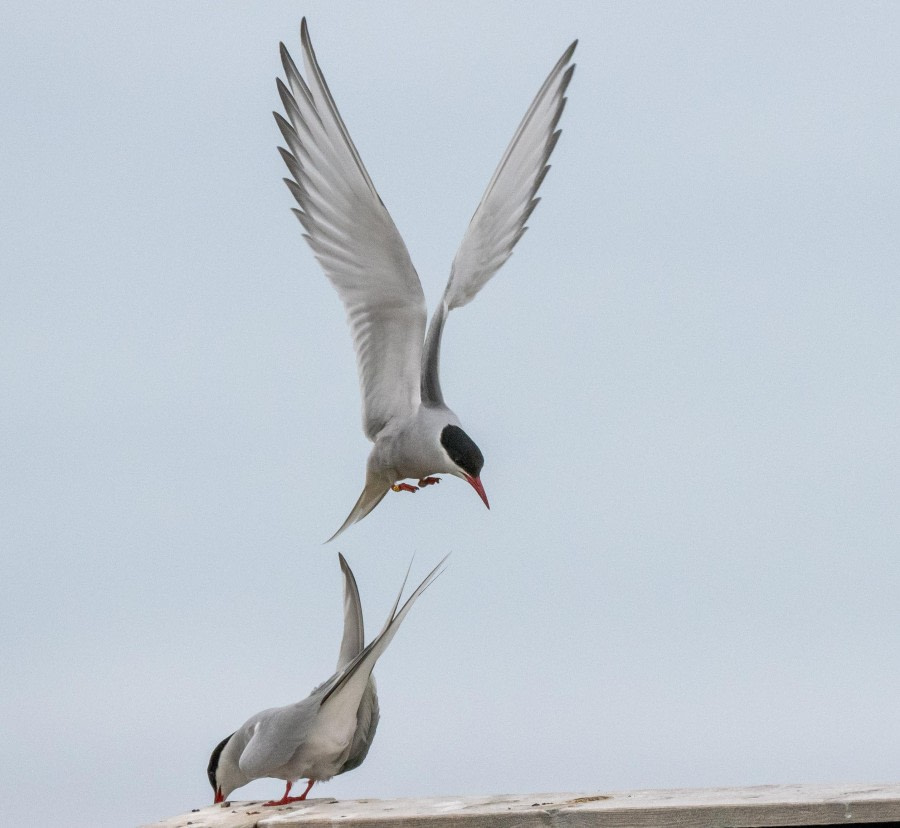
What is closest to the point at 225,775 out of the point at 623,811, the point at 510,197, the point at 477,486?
the point at 477,486

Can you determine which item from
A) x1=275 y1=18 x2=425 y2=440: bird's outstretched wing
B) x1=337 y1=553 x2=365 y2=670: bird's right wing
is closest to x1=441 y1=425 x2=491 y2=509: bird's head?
x1=275 y1=18 x2=425 y2=440: bird's outstretched wing

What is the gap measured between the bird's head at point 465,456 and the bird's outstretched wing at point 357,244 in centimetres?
27

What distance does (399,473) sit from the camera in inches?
142

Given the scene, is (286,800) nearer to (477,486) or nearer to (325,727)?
(325,727)

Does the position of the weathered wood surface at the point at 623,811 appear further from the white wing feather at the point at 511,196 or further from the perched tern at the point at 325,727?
the white wing feather at the point at 511,196

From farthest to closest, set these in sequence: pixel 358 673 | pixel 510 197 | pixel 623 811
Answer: pixel 510 197 < pixel 358 673 < pixel 623 811

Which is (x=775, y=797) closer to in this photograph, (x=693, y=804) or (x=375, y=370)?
(x=693, y=804)

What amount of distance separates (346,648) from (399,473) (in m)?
0.48

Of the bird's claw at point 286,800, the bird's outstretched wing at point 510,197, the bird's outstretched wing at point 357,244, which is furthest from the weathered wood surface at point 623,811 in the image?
the bird's outstretched wing at point 510,197

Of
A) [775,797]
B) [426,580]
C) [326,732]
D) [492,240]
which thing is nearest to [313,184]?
[492,240]

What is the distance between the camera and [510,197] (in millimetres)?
3926

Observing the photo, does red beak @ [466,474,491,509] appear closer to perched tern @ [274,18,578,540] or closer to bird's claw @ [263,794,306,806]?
perched tern @ [274,18,578,540]

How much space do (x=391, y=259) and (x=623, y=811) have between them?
61.9 inches

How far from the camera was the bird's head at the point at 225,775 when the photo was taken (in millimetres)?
3625
